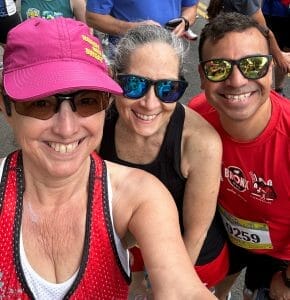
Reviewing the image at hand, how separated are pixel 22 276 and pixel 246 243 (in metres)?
1.17

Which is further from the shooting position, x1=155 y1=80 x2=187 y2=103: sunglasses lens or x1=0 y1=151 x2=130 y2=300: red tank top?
x1=155 y1=80 x2=187 y2=103: sunglasses lens

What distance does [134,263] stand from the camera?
2201mm

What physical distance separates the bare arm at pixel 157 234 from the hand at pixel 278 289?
3.19 ft

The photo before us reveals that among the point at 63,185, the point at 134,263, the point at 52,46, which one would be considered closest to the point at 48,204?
the point at 63,185

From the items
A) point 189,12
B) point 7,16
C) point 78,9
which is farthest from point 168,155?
point 7,16

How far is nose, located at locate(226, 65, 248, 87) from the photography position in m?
1.93

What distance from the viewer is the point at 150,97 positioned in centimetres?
187

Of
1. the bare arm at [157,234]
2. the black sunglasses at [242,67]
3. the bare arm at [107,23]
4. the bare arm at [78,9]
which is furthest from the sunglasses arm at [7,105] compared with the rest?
the bare arm at [78,9]

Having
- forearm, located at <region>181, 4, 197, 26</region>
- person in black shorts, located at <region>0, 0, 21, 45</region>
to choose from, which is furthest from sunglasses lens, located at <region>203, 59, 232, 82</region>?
person in black shorts, located at <region>0, 0, 21, 45</region>

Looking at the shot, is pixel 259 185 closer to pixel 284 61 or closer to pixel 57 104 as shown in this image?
pixel 57 104

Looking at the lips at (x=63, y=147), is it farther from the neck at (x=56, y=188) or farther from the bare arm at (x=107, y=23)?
the bare arm at (x=107, y=23)

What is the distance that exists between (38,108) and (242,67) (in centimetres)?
92

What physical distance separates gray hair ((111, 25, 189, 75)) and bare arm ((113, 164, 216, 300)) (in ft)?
1.84

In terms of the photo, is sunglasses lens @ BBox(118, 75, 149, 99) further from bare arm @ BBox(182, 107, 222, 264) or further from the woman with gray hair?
bare arm @ BBox(182, 107, 222, 264)
